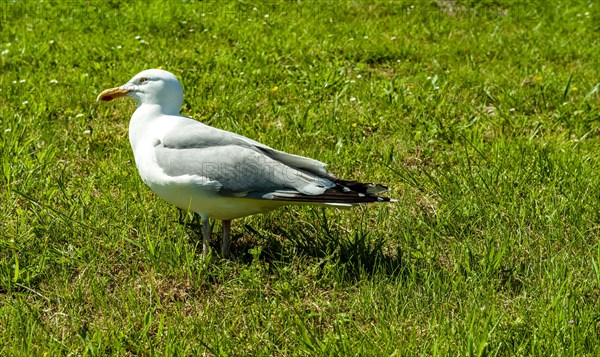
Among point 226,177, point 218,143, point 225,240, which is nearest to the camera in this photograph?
point 226,177

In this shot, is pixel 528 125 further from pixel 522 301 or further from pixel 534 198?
pixel 522 301

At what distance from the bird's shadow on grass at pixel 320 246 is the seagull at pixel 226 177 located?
218 millimetres

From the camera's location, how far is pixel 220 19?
7.70 m

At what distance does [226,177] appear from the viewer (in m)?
3.99

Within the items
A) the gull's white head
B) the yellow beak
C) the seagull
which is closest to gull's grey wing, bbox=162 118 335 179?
the seagull

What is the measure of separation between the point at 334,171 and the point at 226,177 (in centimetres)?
144

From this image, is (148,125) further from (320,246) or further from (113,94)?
(320,246)

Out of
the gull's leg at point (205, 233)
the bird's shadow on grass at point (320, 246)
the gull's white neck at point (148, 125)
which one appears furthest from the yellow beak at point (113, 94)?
the gull's leg at point (205, 233)

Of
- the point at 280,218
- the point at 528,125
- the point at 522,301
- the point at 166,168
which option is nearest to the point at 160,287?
the point at 166,168

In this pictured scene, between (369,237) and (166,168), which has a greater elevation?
(166,168)

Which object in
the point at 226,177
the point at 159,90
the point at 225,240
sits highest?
the point at 159,90

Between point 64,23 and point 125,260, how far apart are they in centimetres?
400

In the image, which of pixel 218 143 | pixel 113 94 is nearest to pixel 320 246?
pixel 218 143

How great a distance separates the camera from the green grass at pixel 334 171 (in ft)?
11.8
